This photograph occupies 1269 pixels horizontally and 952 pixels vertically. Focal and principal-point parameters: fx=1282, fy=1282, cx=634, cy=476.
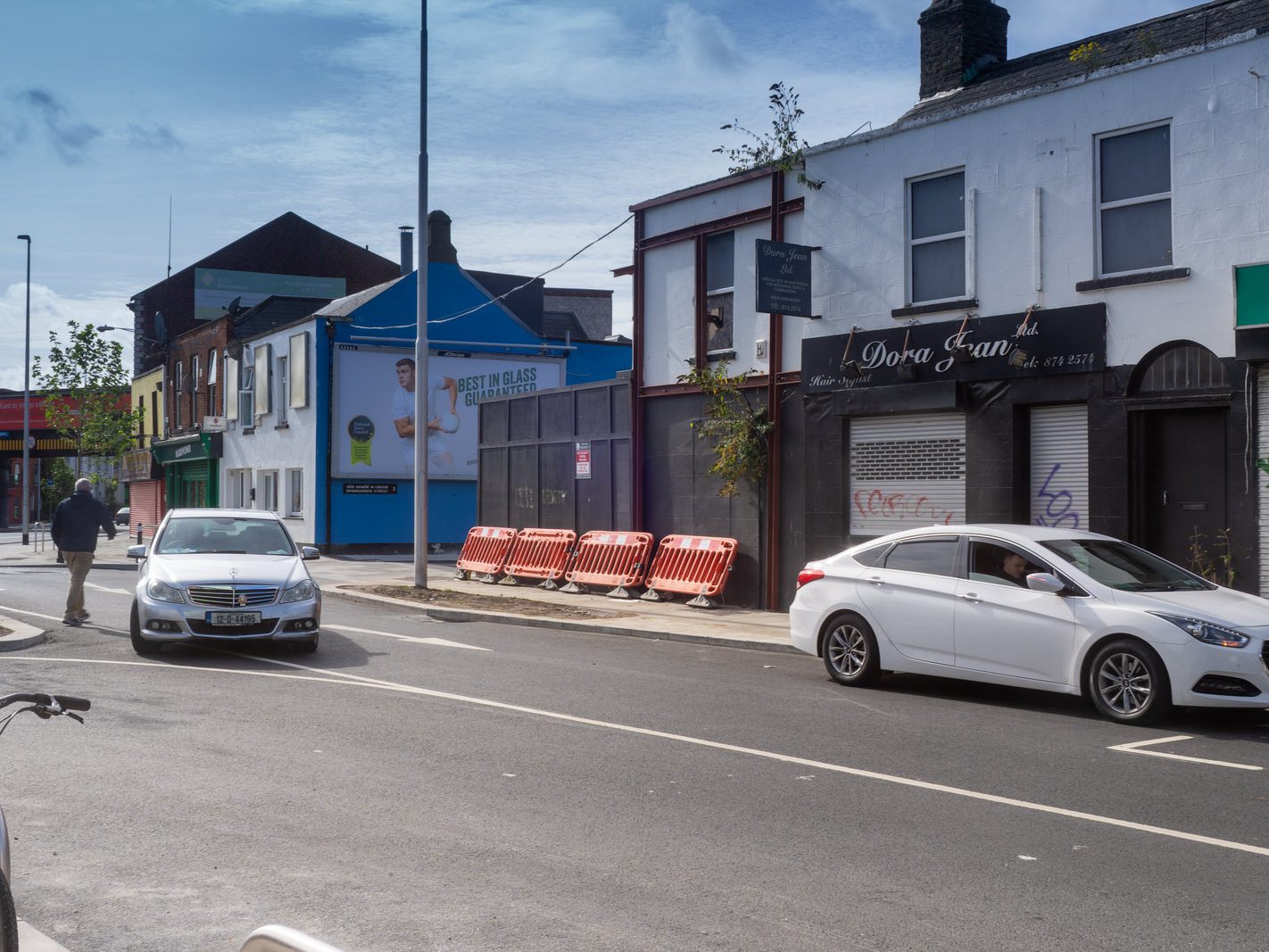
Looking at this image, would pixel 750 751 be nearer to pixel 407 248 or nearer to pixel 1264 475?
pixel 1264 475

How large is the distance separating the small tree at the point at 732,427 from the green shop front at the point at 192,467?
95.8 feet

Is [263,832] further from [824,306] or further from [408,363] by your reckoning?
[408,363]

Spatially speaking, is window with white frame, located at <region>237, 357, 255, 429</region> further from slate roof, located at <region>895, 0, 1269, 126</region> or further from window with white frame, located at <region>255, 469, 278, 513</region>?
slate roof, located at <region>895, 0, 1269, 126</region>

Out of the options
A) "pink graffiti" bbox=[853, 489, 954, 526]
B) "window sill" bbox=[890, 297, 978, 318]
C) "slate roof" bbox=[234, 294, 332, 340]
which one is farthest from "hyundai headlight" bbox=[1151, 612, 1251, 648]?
"slate roof" bbox=[234, 294, 332, 340]

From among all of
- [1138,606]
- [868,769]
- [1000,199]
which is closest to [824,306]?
[1000,199]

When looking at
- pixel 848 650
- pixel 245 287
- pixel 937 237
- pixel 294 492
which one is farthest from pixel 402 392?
pixel 848 650

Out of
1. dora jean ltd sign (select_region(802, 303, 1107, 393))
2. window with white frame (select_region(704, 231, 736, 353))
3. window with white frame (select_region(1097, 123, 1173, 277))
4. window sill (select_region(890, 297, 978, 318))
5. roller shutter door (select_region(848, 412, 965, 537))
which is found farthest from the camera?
window with white frame (select_region(704, 231, 736, 353))

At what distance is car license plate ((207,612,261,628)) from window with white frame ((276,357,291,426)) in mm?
26795

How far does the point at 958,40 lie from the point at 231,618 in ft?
46.3

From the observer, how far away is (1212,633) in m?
9.14

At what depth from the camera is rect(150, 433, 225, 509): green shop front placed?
4512 cm

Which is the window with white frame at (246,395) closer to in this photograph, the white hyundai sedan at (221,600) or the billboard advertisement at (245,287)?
the billboard advertisement at (245,287)

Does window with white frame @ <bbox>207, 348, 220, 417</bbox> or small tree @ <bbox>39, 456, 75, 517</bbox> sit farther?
small tree @ <bbox>39, 456, 75, 517</bbox>

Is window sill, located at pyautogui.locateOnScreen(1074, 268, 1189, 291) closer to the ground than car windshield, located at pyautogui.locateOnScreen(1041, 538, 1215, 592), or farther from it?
farther from it
